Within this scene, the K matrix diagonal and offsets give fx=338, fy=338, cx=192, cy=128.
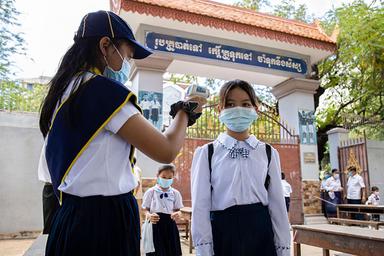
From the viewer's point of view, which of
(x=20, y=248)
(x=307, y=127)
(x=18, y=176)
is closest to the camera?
(x=20, y=248)

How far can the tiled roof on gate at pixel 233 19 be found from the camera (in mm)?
7355

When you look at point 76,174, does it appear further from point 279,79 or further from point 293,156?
point 279,79

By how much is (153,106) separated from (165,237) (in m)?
3.92

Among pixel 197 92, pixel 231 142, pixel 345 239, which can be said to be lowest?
pixel 345 239

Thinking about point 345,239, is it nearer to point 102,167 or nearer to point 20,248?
point 102,167

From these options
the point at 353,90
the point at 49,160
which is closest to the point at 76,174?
the point at 49,160

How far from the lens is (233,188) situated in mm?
2037

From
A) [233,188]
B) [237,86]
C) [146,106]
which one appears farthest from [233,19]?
[233,188]

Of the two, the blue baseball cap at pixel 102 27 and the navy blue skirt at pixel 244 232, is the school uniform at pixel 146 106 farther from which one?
the blue baseball cap at pixel 102 27

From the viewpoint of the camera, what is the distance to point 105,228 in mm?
1146

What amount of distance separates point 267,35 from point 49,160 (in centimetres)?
821

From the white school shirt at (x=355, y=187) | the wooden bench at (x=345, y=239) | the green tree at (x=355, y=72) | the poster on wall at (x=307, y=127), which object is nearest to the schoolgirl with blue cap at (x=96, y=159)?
the wooden bench at (x=345, y=239)

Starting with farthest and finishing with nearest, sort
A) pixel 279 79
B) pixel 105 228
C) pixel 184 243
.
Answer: pixel 279 79 < pixel 184 243 < pixel 105 228

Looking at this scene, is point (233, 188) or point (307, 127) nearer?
point (233, 188)
